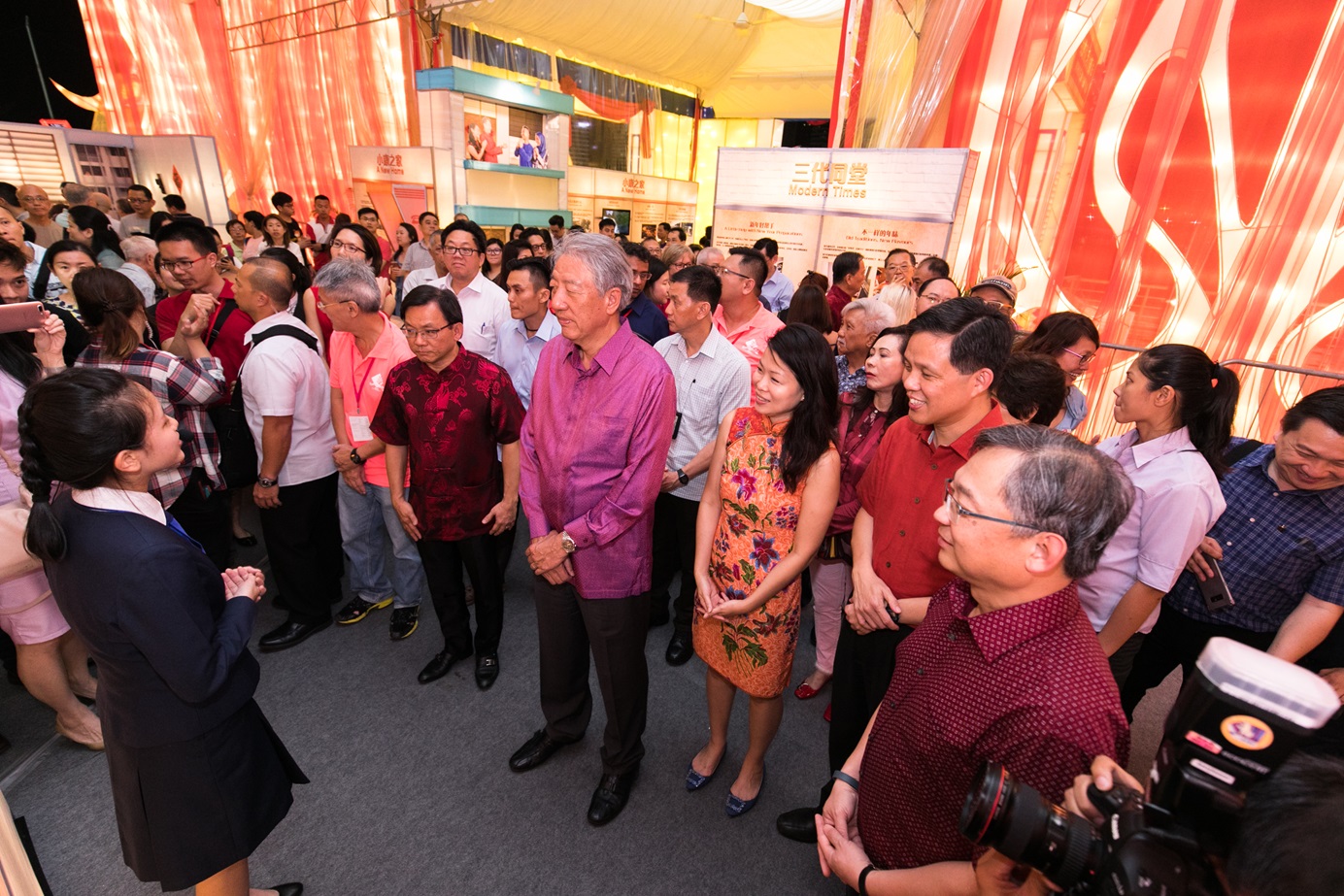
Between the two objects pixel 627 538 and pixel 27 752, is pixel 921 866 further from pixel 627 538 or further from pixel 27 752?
pixel 27 752

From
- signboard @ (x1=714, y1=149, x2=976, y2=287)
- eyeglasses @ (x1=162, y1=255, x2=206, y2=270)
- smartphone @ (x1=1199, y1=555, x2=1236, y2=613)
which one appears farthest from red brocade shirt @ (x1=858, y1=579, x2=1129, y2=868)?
signboard @ (x1=714, y1=149, x2=976, y2=287)

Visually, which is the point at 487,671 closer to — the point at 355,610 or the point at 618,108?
the point at 355,610

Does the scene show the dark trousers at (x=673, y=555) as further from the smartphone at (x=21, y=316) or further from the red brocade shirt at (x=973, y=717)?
the smartphone at (x=21, y=316)

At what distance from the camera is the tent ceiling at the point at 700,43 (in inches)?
489

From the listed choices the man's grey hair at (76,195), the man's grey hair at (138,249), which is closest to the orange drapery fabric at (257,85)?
the man's grey hair at (76,195)

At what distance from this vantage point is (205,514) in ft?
8.67

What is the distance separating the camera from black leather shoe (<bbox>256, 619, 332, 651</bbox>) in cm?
283

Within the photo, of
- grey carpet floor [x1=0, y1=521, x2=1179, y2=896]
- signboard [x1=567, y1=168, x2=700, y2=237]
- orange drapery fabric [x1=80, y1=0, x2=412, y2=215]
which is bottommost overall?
grey carpet floor [x1=0, y1=521, x2=1179, y2=896]

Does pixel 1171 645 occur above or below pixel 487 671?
above

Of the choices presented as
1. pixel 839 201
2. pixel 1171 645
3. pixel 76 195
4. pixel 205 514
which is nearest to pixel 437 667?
pixel 205 514

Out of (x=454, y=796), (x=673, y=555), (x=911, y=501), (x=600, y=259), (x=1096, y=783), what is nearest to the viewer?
(x=1096, y=783)

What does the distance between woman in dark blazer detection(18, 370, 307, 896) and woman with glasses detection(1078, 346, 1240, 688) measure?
7.47ft

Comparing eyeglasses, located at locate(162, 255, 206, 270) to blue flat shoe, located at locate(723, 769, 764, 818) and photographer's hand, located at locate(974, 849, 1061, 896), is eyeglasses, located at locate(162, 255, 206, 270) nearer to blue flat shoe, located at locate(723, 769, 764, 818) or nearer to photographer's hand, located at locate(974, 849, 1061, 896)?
blue flat shoe, located at locate(723, 769, 764, 818)

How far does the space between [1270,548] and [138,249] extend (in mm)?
5764
